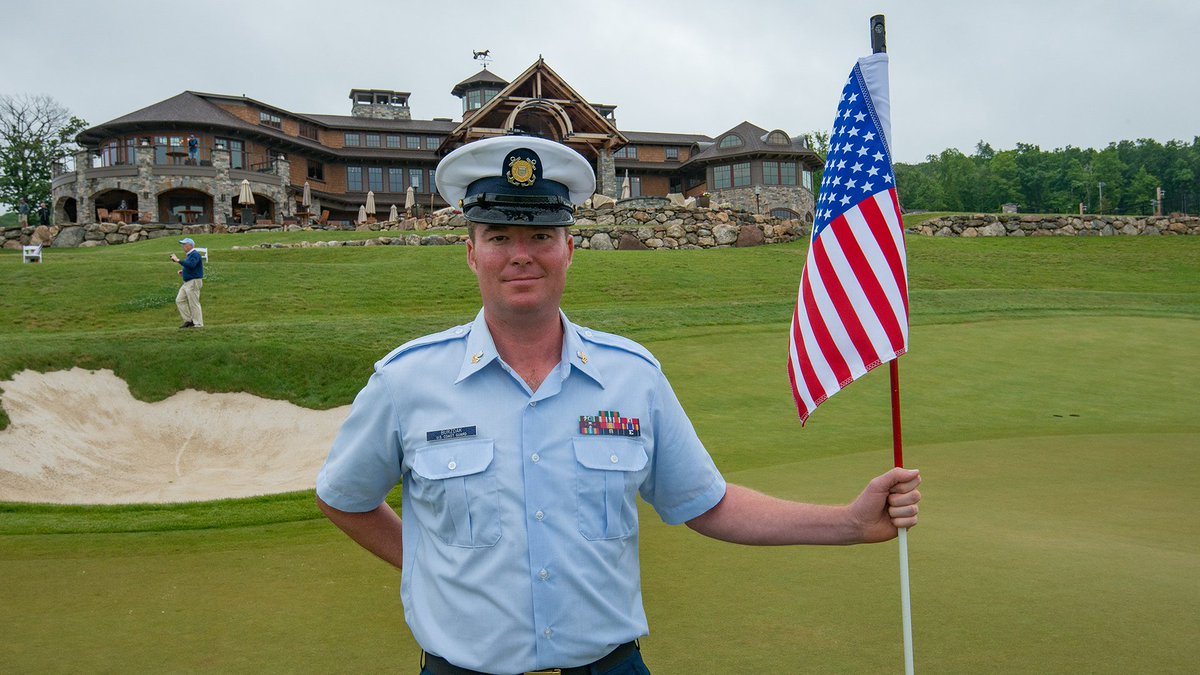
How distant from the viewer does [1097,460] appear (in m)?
9.09

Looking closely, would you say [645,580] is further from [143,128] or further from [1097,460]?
[143,128]

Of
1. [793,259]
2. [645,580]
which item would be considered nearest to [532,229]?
[645,580]

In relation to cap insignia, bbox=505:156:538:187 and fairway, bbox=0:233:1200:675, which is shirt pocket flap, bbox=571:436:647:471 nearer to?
cap insignia, bbox=505:156:538:187

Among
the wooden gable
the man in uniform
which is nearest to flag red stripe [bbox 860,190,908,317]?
the man in uniform

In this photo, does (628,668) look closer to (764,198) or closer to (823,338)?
(823,338)

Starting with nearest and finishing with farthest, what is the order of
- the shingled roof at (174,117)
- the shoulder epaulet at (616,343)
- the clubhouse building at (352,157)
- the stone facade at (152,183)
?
the shoulder epaulet at (616,343) < the clubhouse building at (352,157) < the stone facade at (152,183) < the shingled roof at (174,117)

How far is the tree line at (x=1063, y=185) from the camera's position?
9319cm

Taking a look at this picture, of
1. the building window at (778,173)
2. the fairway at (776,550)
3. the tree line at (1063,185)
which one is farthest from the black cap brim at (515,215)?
the tree line at (1063,185)

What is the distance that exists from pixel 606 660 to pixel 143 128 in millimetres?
56909

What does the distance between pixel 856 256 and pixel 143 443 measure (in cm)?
1152

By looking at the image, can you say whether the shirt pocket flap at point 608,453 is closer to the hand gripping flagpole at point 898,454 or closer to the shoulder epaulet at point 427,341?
the shoulder epaulet at point 427,341

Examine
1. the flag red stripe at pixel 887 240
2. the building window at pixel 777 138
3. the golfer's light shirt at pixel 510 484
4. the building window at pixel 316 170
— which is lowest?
the golfer's light shirt at pixel 510 484

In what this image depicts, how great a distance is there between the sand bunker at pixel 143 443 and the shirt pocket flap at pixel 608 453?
8.28 metres

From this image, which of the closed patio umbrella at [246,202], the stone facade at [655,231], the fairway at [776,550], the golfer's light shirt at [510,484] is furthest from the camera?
the closed patio umbrella at [246,202]
